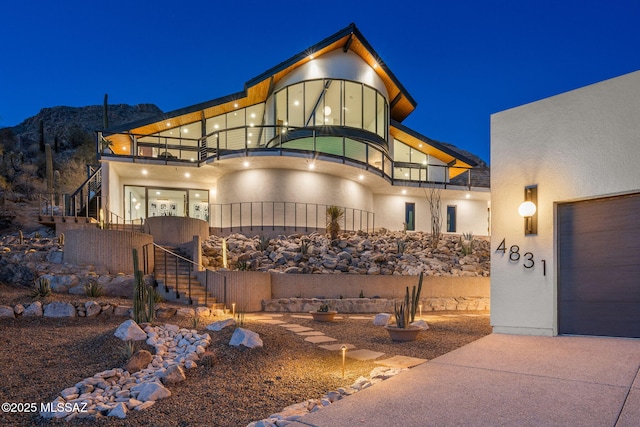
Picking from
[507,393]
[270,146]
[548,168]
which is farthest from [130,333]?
[270,146]

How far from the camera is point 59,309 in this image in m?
8.05

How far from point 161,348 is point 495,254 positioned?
17.6 feet

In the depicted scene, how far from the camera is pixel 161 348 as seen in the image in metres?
5.57

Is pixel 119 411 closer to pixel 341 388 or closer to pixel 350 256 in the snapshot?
pixel 341 388

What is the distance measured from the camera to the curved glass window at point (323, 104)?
21938 mm

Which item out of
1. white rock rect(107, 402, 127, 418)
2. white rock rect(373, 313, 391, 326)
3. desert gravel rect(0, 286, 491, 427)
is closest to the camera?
white rock rect(107, 402, 127, 418)

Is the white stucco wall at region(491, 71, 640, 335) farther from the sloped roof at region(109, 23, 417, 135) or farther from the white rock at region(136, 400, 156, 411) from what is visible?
the sloped roof at region(109, 23, 417, 135)

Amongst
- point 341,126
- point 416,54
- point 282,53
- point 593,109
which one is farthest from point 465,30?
point 593,109

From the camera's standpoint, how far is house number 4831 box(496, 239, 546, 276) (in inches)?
247

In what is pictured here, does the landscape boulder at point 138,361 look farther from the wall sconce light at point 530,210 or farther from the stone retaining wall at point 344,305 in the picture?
the stone retaining wall at point 344,305

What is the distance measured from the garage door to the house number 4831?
0.38 metres

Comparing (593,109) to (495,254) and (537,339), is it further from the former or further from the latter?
(537,339)

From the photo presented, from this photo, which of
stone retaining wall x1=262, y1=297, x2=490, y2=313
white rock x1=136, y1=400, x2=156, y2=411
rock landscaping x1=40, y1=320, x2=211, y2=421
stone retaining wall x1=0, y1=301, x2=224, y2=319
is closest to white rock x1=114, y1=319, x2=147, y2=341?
rock landscaping x1=40, y1=320, x2=211, y2=421

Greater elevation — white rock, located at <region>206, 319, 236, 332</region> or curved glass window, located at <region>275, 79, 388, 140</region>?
curved glass window, located at <region>275, 79, 388, 140</region>
